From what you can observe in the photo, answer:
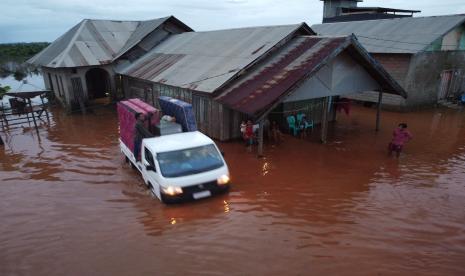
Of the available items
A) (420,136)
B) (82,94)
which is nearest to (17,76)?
(82,94)

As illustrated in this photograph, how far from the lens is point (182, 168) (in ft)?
29.4

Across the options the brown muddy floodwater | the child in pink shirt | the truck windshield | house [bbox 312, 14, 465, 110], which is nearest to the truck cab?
the truck windshield

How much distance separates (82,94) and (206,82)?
12500 millimetres

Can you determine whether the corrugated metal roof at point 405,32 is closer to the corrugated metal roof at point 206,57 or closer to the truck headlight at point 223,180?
the corrugated metal roof at point 206,57

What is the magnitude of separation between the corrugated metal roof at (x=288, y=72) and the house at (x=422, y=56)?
7.05 meters

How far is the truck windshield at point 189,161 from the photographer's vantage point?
8867 mm

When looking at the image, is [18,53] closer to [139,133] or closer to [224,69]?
[224,69]

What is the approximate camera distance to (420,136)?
631 inches

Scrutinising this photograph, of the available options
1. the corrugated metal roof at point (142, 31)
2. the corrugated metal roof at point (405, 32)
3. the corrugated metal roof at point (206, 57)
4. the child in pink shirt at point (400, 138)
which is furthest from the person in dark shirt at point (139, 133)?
the corrugated metal roof at point (405, 32)

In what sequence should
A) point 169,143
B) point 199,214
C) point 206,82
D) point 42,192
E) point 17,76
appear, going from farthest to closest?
point 17,76 < point 206,82 < point 42,192 < point 169,143 < point 199,214

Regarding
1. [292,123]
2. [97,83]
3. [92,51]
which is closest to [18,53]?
[97,83]

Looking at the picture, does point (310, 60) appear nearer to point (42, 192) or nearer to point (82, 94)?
point (42, 192)

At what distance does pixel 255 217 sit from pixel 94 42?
21.6m

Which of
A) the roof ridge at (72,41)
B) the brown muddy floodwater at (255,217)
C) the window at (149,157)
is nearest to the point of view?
the brown muddy floodwater at (255,217)
